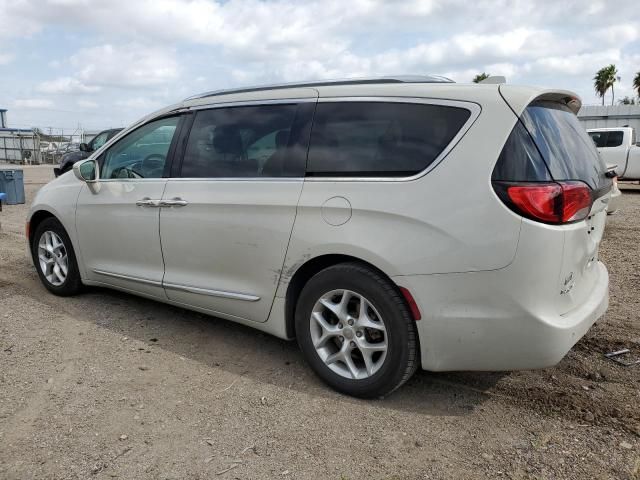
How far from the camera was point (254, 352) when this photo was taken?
3.90m

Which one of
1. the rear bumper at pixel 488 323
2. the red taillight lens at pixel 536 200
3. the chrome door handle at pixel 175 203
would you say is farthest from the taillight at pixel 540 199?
the chrome door handle at pixel 175 203

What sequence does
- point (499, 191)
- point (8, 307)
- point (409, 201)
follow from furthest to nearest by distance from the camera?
1. point (8, 307)
2. point (409, 201)
3. point (499, 191)

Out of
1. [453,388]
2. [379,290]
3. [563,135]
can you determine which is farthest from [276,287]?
[563,135]

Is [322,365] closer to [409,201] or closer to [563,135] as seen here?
[409,201]

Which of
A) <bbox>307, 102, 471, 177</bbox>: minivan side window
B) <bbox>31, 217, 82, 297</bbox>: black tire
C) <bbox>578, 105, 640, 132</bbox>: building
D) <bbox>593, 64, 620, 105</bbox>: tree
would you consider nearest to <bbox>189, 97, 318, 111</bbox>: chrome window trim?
<bbox>307, 102, 471, 177</bbox>: minivan side window

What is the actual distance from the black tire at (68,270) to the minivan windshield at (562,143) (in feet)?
13.0

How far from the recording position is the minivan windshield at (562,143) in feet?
9.19

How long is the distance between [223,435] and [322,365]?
741 millimetres

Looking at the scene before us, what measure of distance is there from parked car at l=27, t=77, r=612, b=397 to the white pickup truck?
1407 cm

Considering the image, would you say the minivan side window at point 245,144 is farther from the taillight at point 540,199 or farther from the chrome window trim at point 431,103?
the taillight at point 540,199

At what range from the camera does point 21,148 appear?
3094 cm

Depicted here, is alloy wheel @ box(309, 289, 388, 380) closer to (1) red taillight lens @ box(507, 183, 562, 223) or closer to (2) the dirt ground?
(2) the dirt ground

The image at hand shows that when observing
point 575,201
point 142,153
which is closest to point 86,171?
point 142,153

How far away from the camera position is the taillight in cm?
265
